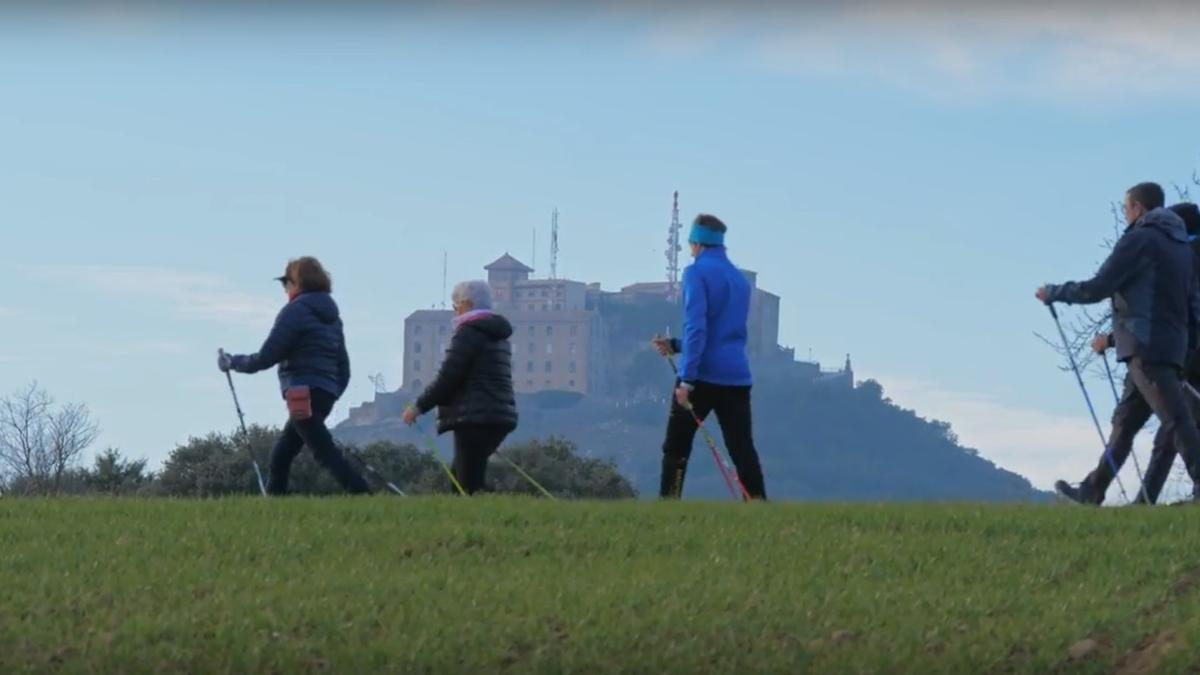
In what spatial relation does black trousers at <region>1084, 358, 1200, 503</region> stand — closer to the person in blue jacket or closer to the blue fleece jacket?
the person in blue jacket

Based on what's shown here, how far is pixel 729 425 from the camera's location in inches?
584

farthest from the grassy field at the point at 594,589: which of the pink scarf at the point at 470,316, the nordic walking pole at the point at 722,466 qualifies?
the pink scarf at the point at 470,316

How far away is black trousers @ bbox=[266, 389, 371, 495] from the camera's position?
15.7 meters

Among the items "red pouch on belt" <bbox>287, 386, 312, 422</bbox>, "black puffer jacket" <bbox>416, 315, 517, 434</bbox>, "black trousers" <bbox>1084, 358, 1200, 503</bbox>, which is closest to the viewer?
"black trousers" <bbox>1084, 358, 1200, 503</bbox>

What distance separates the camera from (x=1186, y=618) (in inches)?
398

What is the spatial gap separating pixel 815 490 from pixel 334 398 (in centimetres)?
14023

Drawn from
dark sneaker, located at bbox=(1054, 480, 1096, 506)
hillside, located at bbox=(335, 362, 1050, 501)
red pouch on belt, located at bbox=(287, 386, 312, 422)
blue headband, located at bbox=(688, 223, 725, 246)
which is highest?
hillside, located at bbox=(335, 362, 1050, 501)

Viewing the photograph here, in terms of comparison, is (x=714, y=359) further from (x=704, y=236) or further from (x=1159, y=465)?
(x=1159, y=465)

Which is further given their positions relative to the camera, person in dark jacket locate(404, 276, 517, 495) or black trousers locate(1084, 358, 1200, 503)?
person in dark jacket locate(404, 276, 517, 495)

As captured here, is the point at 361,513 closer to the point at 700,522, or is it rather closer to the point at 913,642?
the point at 700,522

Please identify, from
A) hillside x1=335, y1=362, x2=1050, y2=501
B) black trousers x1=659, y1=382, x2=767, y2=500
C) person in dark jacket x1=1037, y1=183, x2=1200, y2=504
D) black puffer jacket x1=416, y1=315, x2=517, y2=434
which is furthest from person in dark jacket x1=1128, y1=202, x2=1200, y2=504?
hillside x1=335, y1=362, x2=1050, y2=501

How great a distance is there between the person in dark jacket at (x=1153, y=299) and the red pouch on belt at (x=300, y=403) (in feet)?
16.5

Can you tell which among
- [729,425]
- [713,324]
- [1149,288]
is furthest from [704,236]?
[1149,288]

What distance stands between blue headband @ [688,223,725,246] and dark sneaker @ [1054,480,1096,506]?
2964mm
